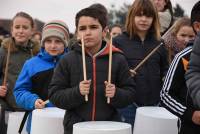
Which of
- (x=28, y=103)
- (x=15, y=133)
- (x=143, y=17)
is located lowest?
(x=15, y=133)

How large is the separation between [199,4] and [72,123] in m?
1.02

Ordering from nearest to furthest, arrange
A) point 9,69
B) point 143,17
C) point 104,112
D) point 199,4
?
1. point 199,4
2. point 104,112
3. point 143,17
4. point 9,69

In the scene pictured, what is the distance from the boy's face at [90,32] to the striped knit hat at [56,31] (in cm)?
89

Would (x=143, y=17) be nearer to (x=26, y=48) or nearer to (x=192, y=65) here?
(x=26, y=48)

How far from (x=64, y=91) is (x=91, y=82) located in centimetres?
17

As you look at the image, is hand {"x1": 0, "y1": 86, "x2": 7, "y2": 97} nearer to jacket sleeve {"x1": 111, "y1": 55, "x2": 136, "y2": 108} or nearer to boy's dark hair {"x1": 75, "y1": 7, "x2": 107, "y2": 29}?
boy's dark hair {"x1": 75, "y1": 7, "x2": 107, "y2": 29}

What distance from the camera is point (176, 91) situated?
2.71 meters

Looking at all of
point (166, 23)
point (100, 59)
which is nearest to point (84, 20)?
point (100, 59)

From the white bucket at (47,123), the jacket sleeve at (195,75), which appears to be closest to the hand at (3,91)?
the white bucket at (47,123)

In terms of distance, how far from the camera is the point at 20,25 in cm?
450

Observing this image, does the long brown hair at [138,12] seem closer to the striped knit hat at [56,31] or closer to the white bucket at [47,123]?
the striped knit hat at [56,31]

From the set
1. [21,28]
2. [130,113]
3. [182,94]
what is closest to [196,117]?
[182,94]

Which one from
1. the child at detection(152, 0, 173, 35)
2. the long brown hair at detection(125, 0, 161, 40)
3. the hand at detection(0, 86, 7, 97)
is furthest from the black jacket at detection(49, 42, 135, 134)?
the child at detection(152, 0, 173, 35)

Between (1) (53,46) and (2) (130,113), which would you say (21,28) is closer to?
(1) (53,46)
